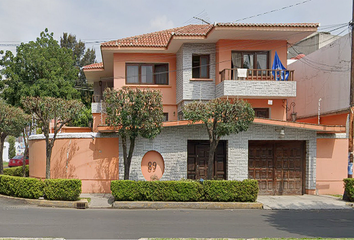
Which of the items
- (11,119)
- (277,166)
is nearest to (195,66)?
(277,166)

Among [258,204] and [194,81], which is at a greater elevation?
[194,81]

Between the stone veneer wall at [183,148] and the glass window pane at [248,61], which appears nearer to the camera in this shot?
the stone veneer wall at [183,148]

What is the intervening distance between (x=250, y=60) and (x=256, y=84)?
5.76 feet

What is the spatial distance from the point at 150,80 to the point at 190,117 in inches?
303

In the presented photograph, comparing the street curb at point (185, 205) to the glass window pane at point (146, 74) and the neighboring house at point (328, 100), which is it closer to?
the neighboring house at point (328, 100)

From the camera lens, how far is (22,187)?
15031mm

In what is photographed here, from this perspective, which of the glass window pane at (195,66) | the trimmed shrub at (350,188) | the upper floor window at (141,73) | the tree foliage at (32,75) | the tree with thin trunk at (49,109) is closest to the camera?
the trimmed shrub at (350,188)

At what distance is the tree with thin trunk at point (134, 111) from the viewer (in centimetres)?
1459

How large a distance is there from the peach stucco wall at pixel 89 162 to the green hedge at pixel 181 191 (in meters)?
2.46

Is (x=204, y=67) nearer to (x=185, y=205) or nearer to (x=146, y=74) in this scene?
(x=146, y=74)

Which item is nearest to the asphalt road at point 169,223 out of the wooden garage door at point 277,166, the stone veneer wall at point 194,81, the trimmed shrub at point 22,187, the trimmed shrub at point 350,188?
the trimmed shrub at point 22,187

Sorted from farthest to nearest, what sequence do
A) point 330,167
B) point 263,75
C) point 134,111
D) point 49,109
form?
point 263,75 < point 330,167 < point 49,109 < point 134,111

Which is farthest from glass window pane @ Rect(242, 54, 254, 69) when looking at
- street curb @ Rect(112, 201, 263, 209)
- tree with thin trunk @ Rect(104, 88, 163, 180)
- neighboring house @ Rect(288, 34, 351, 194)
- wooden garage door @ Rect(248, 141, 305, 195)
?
street curb @ Rect(112, 201, 263, 209)

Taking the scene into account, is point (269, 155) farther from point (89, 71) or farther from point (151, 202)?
point (89, 71)
